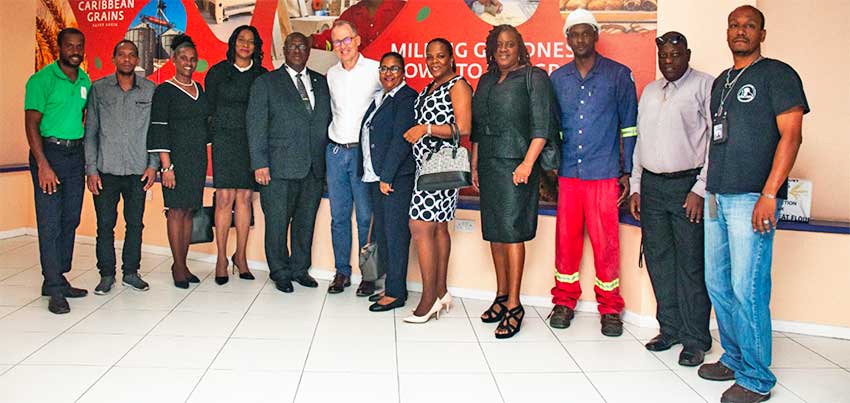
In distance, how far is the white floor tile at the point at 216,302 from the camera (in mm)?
4508

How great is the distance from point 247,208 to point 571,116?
2554mm

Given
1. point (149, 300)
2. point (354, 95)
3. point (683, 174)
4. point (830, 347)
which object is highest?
point (354, 95)

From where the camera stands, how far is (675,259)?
3.80 metres

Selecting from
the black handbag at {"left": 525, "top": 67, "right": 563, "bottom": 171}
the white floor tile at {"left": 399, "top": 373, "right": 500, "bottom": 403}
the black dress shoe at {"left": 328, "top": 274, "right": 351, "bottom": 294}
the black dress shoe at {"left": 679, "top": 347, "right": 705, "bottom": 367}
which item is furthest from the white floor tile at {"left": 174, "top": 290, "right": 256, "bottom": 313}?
the black dress shoe at {"left": 679, "top": 347, "right": 705, "bottom": 367}

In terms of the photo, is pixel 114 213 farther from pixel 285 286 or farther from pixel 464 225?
pixel 464 225

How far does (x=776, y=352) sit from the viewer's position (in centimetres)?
384

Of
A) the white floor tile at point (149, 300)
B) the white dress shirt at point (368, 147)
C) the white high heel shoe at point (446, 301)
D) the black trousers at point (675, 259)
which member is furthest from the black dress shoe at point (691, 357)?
the white floor tile at point (149, 300)

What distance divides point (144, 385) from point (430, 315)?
179cm

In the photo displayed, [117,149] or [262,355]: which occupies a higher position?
[117,149]

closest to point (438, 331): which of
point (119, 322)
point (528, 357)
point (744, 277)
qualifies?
point (528, 357)

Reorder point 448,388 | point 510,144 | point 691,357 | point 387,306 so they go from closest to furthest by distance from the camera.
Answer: point 448,388, point 691,357, point 510,144, point 387,306

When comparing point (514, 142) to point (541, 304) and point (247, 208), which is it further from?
point (247, 208)

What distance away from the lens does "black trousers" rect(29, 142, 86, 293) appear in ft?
14.3

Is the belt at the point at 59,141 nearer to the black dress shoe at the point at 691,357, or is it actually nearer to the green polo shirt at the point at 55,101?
the green polo shirt at the point at 55,101
